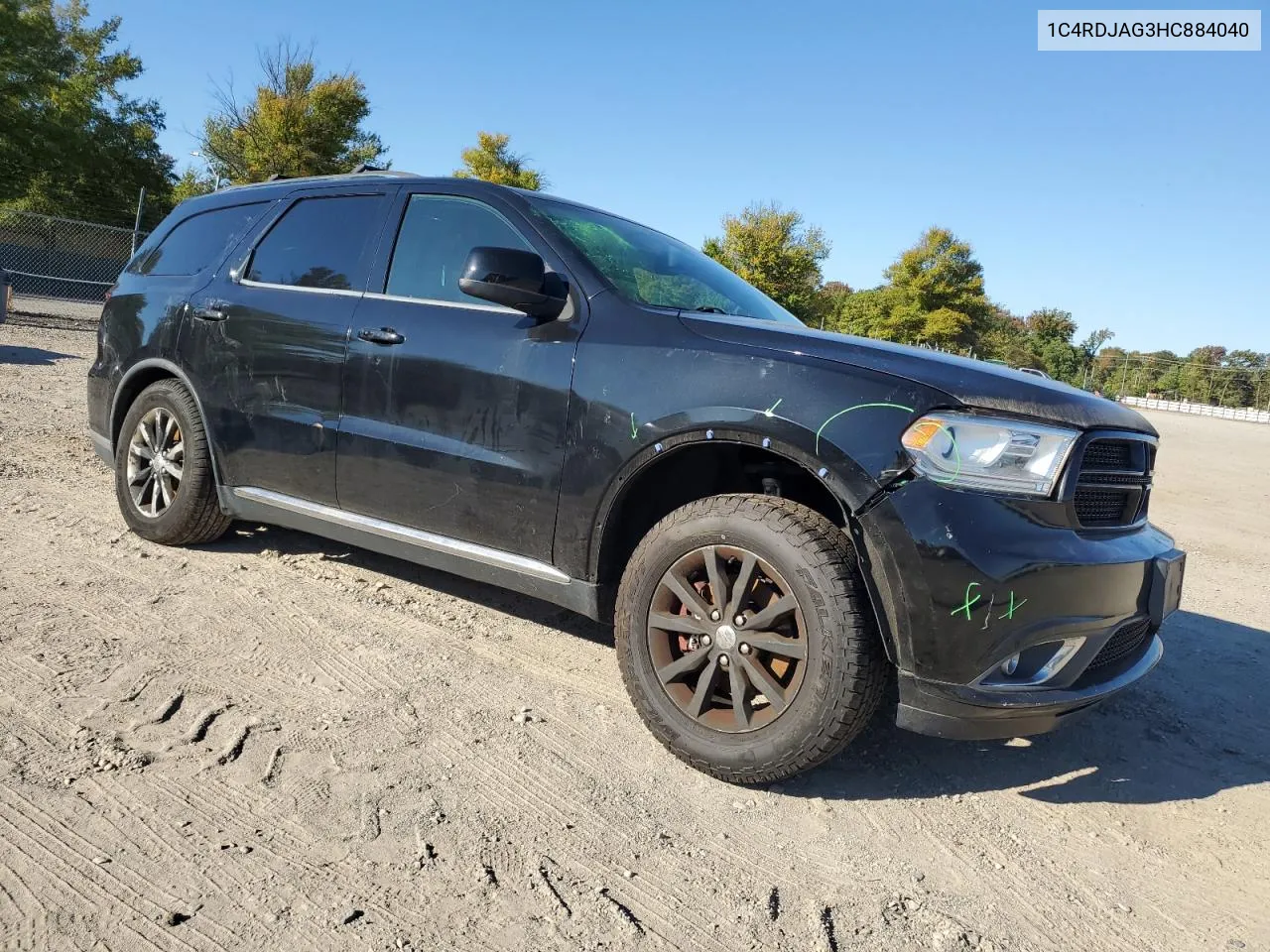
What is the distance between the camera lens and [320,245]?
12.0 feet

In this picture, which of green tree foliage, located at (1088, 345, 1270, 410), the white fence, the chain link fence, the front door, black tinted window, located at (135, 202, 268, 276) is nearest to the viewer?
the front door

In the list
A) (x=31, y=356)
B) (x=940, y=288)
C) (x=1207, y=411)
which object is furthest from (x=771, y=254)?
(x=1207, y=411)

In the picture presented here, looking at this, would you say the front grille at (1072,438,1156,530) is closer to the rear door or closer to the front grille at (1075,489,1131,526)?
the front grille at (1075,489,1131,526)

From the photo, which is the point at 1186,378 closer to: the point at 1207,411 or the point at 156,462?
the point at 1207,411

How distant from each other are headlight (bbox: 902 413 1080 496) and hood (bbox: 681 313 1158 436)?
6 centimetres

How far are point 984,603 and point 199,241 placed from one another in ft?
13.4

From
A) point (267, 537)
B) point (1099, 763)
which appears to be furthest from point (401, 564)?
point (1099, 763)

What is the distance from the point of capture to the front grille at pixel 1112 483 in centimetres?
232

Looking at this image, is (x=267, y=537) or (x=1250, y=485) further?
(x=1250, y=485)

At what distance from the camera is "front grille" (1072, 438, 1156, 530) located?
2.32m

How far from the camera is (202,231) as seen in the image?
168 inches

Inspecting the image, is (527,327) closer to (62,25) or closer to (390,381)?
(390,381)

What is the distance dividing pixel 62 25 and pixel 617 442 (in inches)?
1880

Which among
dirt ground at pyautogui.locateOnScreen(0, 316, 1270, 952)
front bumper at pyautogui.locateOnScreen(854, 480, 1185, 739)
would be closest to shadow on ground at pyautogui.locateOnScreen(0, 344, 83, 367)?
dirt ground at pyautogui.locateOnScreen(0, 316, 1270, 952)
